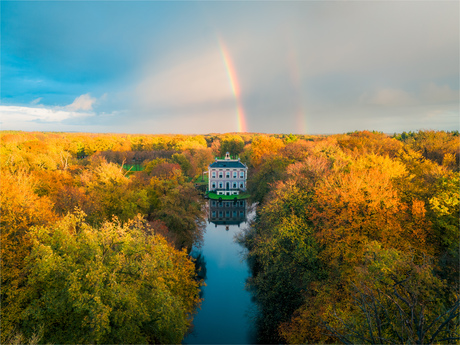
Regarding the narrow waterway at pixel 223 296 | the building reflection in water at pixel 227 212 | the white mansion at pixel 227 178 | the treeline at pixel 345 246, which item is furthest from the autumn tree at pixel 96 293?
the white mansion at pixel 227 178

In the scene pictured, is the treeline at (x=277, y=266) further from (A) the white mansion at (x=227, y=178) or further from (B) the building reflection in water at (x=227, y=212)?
(A) the white mansion at (x=227, y=178)

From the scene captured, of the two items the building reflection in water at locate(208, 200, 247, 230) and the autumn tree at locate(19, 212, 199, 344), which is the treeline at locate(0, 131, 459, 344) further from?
the building reflection in water at locate(208, 200, 247, 230)

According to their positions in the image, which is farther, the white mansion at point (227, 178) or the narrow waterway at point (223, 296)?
the white mansion at point (227, 178)

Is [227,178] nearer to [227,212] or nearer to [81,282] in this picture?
[227,212]

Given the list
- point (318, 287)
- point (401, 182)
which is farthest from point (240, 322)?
point (401, 182)

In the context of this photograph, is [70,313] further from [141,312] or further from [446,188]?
[446,188]

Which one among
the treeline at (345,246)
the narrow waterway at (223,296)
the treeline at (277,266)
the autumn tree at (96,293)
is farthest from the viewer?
the narrow waterway at (223,296)

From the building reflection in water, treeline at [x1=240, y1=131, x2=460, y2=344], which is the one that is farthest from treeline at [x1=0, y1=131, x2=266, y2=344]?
the building reflection in water
